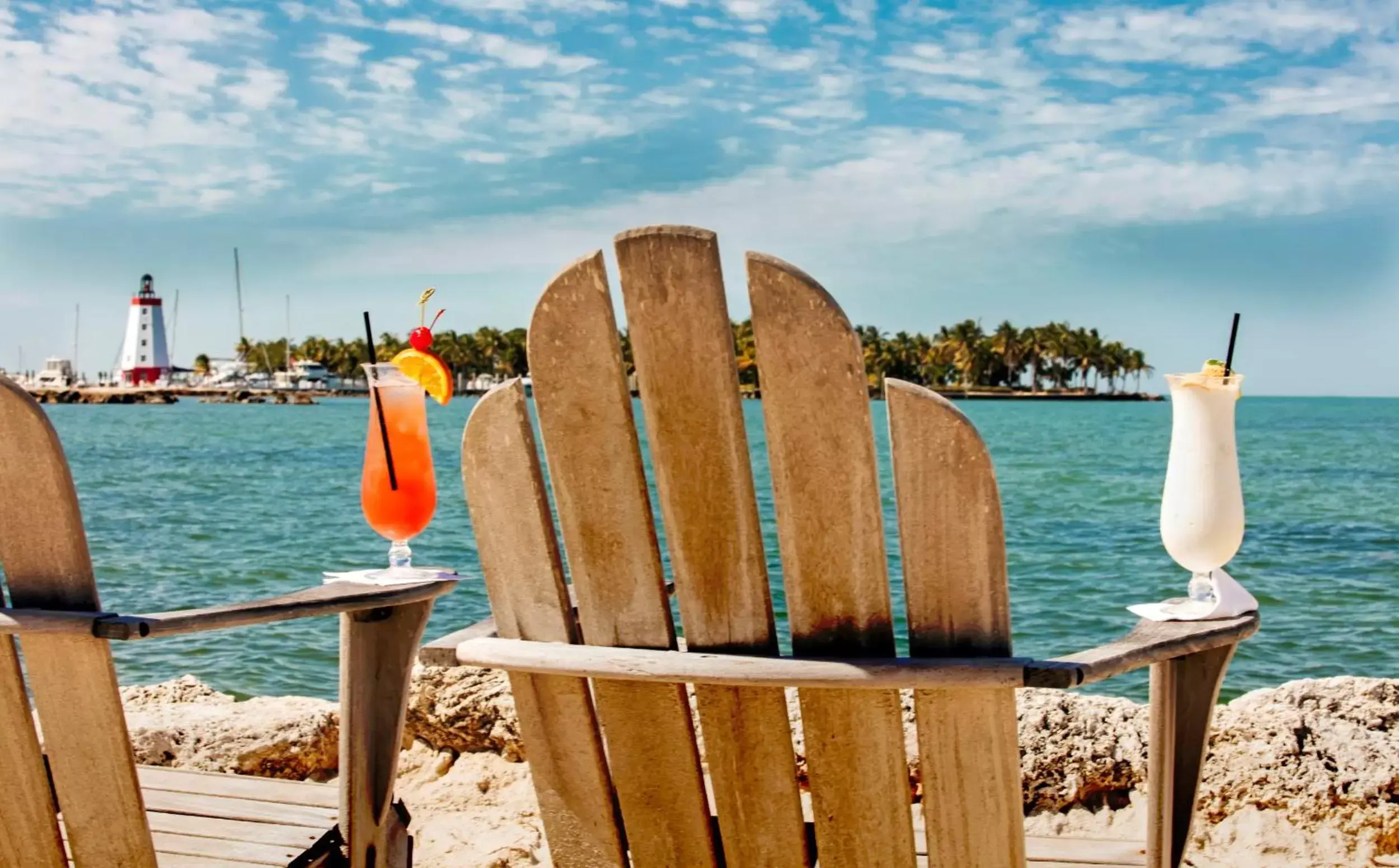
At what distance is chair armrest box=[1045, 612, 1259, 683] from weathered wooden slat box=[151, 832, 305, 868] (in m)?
1.81

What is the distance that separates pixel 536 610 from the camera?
2121mm

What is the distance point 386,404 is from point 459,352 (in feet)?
391

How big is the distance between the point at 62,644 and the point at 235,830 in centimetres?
85

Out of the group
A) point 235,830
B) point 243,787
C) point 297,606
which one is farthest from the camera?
point 243,787

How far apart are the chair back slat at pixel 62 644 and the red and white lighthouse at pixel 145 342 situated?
338 feet

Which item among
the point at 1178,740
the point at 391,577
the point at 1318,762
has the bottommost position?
the point at 1318,762

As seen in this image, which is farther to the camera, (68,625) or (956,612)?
(68,625)

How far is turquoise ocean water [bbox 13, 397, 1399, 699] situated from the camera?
9.59 m

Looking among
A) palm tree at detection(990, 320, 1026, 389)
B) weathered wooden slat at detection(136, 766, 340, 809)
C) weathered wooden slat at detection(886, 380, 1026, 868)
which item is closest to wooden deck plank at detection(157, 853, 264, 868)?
weathered wooden slat at detection(136, 766, 340, 809)

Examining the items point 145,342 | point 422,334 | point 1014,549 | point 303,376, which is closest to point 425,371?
point 422,334

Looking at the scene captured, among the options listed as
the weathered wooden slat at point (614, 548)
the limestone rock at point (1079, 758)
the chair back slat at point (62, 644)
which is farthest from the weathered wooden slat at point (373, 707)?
the limestone rock at point (1079, 758)

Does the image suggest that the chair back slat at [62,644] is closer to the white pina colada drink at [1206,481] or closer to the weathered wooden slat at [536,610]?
the weathered wooden slat at [536,610]

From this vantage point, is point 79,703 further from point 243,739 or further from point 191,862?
point 243,739

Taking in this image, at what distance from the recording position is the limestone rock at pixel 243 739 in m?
5.02
